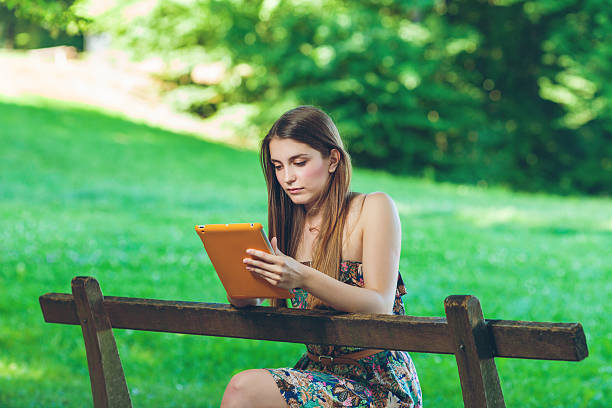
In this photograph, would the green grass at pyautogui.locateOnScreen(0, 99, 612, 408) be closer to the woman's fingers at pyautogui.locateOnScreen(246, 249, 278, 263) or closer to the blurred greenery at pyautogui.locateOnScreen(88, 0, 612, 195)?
the blurred greenery at pyautogui.locateOnScreen(88, 0, 612, 195)

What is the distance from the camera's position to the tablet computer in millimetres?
2359

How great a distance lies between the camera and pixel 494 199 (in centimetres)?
2094

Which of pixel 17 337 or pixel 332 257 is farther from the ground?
pixel 17 337

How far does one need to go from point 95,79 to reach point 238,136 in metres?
6.46

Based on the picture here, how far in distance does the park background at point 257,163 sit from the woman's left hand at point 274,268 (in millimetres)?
3249

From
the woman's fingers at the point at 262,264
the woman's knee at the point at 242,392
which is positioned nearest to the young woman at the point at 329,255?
the woman's knee at the point at 242,392

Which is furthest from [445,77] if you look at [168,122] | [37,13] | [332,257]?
[332,257]

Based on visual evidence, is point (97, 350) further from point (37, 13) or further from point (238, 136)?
point (238, 136)

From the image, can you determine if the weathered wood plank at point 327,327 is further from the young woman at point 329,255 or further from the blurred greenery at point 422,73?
the blurred greenery at point 422,73

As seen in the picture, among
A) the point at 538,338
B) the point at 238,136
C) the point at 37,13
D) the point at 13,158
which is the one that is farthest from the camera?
the point at 238,136

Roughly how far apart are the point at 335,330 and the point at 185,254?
8.84 meters

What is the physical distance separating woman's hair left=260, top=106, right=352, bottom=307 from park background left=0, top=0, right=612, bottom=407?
2688mm

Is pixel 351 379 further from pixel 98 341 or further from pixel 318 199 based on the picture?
pixel 98 341

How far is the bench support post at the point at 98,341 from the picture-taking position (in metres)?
2.90
